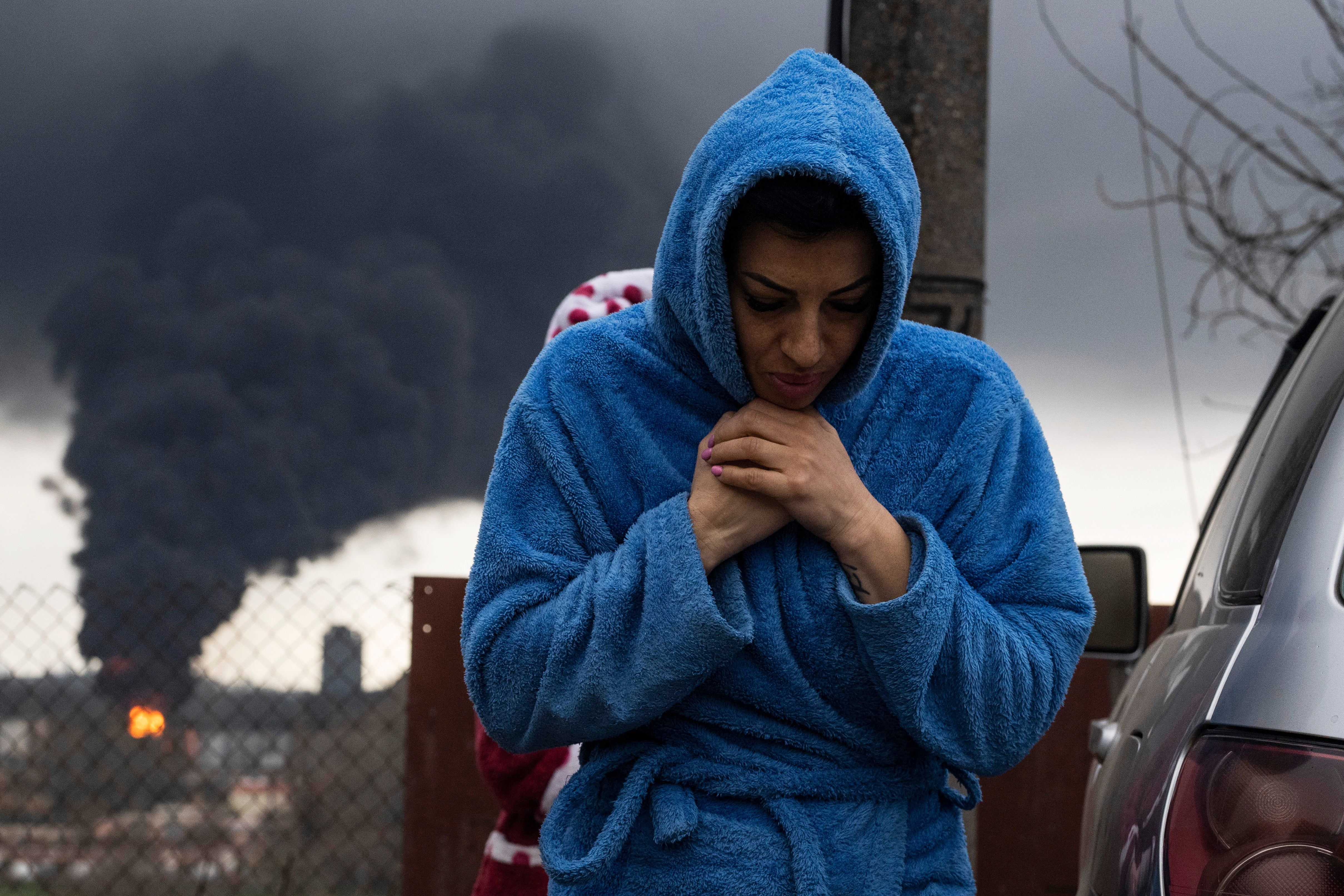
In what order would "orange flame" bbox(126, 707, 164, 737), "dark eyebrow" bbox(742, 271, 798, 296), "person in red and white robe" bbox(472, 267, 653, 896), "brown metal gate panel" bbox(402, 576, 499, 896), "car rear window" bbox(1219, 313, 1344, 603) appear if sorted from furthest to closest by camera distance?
"orange flame" bbox(126, 707, 164, 737), "brown metal gate panel" bbox(402, 576, 499, 896), "person in red and white robe" bbox(472, 267, 653, 896), "car rear window" bbox(1219, 313, 1344, 603), "dark eyebrow" bbox(742, 271, 798, 296)

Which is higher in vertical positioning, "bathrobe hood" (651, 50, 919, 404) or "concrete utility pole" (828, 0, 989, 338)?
"concrete utility pole" (828, 0, 989, 338)

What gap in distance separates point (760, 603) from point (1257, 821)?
566 millimetres

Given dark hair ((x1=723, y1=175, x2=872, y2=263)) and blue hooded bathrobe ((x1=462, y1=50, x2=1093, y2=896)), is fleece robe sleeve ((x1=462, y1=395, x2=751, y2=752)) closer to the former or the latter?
blue hooded bathrobe ((x1=462, y1=50, x2=1093, y2=896))

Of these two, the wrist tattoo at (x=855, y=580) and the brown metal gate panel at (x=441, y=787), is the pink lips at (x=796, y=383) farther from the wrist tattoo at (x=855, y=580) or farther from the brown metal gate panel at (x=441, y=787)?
the brown metal gate panel at (x=441, y=787)

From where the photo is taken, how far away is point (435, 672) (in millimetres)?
4762

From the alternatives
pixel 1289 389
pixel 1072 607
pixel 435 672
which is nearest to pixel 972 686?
pixel 1072 607

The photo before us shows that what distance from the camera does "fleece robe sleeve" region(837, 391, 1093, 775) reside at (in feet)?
4.34

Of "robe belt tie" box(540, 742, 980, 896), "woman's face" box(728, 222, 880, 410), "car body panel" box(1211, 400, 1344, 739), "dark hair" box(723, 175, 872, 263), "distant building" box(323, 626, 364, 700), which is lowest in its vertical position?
"distant building" box(323, 626, 364, 700)

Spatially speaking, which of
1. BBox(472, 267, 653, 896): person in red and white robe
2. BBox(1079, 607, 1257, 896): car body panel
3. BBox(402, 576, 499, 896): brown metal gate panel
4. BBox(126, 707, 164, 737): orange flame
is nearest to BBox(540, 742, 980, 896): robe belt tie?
BBox(1079, 607, 1257, 896): car body panel

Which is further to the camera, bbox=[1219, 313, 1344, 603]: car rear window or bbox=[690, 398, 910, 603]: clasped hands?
bbox=[1219, 313, 1344, 603]: car rear window

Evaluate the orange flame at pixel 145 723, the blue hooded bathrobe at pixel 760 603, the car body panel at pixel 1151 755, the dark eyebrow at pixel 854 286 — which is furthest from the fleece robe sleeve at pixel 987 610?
the orange flame at pixel 145 723

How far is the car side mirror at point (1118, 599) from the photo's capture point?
2324 mm

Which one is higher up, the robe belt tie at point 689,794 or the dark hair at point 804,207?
the dark hair at point 804,207

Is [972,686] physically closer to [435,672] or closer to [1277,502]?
[1277,502]
